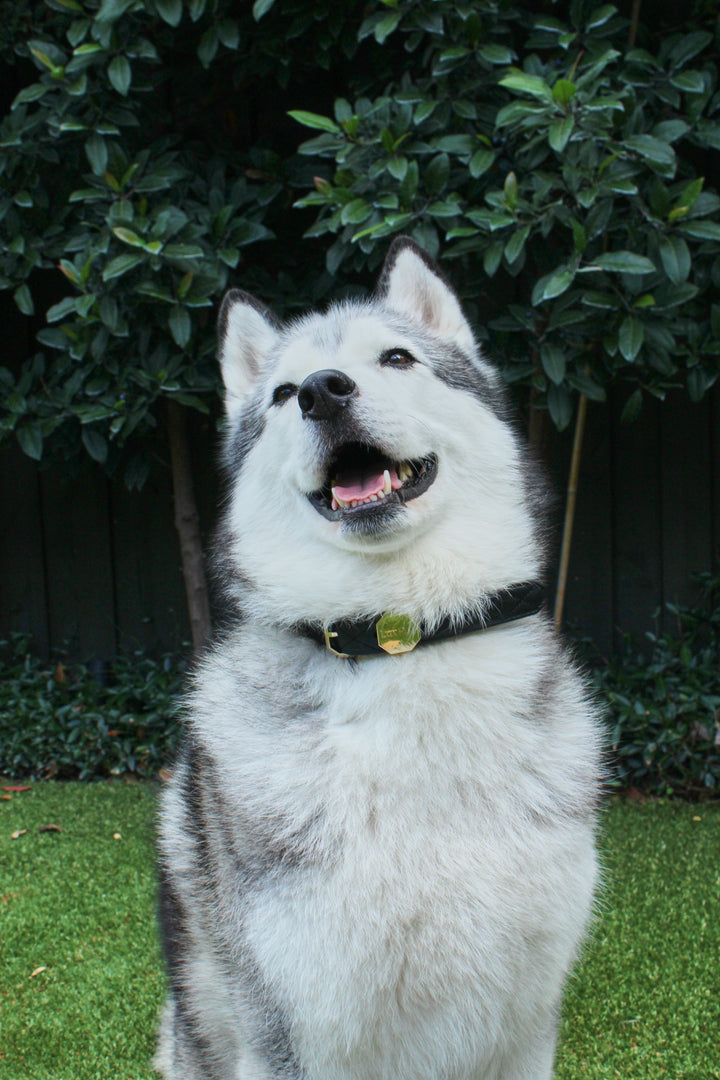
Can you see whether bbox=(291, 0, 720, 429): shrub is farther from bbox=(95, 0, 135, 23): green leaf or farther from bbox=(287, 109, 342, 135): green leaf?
bbox=(95, 0, 135, 23): green leaf

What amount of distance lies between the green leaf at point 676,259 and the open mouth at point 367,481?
180 cm

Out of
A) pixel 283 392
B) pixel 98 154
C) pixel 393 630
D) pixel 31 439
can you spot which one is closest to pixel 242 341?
pixel 283 392

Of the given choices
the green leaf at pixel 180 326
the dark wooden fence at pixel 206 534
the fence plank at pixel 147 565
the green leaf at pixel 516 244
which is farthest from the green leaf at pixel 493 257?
the fence plank at pixel 147 565

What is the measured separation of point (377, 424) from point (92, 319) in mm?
2325

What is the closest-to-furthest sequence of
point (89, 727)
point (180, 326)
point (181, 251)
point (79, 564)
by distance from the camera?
point (181, 251), point (180, 326), point (89, 727), point (79, 564)

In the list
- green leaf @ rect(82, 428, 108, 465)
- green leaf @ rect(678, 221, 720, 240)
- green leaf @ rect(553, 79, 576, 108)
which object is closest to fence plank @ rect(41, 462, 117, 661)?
green leaf @ rect(82, 428, 108, 465)

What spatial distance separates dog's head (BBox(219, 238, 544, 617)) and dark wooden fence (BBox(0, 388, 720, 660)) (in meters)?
2.62

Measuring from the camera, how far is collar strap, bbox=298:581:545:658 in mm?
1755

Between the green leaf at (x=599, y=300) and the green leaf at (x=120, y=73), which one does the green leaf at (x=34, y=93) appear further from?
the green leaf at (x=599, y=300)

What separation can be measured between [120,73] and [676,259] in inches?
87.8

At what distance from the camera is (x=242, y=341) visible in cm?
238

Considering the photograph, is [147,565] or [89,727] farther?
[147,565]

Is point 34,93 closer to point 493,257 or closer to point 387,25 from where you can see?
point 387,25

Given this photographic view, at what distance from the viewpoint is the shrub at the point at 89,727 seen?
4.52 m
